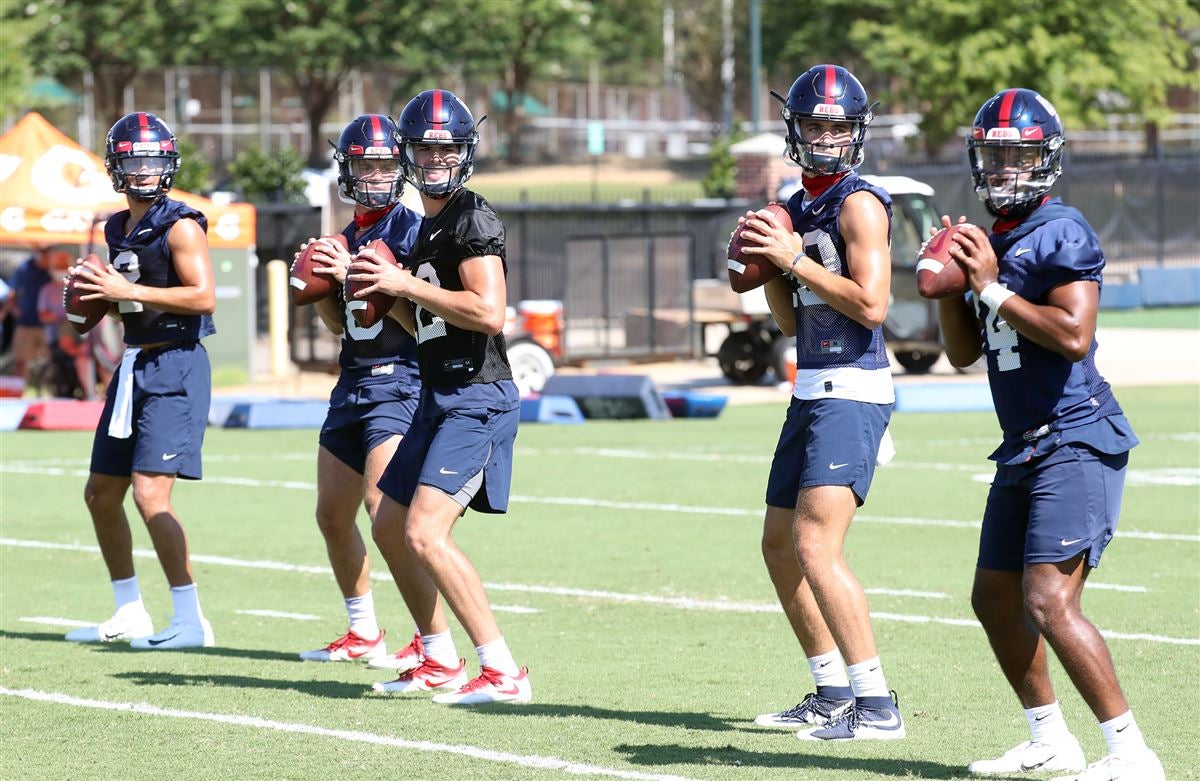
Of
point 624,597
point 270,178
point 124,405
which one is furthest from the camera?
point 270,178

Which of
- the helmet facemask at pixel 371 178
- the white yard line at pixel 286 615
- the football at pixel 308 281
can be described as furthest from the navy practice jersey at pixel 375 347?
the white yard line at pixel 286 615

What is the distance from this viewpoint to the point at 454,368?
22.3 ft

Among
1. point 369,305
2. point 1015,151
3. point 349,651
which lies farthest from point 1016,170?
point 349,651

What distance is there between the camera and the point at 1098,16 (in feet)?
128

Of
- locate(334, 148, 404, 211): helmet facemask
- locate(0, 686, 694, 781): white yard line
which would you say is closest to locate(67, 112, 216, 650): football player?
locate(334, 148, 404, 211): helmet facemask

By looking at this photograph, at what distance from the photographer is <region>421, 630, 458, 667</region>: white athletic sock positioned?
724 cm

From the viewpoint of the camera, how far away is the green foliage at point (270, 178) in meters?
32.9

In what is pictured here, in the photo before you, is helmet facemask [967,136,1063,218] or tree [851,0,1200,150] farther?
tree [851,0,1200,150]

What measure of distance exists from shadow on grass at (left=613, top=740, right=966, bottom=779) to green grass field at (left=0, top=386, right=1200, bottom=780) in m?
0.02

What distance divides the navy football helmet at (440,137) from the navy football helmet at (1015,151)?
201 centimetres

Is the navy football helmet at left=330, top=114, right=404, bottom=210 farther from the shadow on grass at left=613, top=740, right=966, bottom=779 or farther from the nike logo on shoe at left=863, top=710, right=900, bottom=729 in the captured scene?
the nike logo on shoe at left=863, top=710, right=900, bottom=729

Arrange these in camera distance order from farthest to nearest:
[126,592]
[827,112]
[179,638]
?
[126,592], [179,638], [827,112]

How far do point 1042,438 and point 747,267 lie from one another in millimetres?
1192

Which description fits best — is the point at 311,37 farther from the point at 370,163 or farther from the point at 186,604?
the point at 370,163
